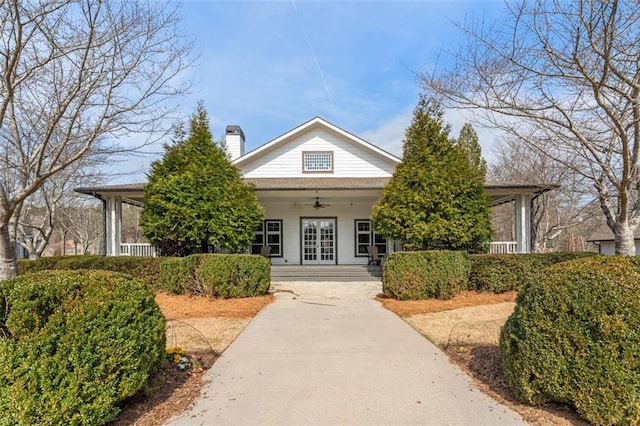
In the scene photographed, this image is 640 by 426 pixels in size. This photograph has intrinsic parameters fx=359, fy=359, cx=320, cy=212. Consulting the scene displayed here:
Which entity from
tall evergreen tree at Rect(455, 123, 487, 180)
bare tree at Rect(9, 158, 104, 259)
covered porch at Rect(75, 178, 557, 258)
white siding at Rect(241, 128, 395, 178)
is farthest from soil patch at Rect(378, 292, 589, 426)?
tall evergreen tree at Rect(455, 123, 487, 180)

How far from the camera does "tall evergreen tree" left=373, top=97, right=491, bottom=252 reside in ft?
35.2

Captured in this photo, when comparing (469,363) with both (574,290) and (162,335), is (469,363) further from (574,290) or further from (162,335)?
(162,335)

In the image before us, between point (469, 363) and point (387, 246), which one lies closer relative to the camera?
point (469, 363)

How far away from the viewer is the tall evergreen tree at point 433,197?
35.2 ft

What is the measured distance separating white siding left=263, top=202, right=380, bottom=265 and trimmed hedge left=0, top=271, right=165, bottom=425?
42.9 feet

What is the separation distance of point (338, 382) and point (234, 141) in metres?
15.5

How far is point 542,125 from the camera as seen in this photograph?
23.3 ft

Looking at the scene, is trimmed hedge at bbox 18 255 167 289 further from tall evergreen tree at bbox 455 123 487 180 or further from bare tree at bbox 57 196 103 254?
tall evergreen tree at bbox 455 123 487 180

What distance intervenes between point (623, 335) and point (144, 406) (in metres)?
4.16

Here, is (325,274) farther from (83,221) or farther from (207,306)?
(83,221)

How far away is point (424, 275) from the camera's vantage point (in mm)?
8922

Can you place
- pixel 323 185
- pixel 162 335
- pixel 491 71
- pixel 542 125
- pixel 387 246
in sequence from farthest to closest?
pixel 387 246 < pixel 323 185 < pixel 542 125 < pixel 491 71 < pixel 162 335

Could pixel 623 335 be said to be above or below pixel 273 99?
below

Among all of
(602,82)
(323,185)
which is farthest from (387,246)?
(602,82)
